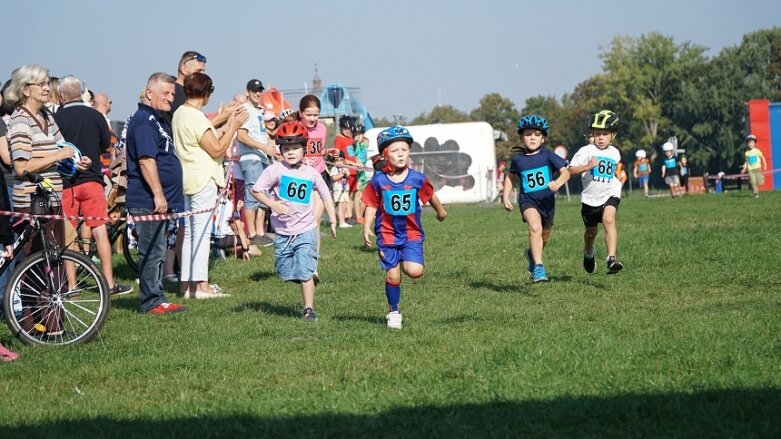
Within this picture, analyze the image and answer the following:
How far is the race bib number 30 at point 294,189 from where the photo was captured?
32.9 feet

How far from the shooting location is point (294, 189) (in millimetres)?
10039

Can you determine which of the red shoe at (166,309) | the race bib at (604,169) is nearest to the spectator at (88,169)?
the red shoe at (166,309)

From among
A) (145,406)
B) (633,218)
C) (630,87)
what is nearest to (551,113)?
(630,87)

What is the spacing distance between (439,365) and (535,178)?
17.5ft

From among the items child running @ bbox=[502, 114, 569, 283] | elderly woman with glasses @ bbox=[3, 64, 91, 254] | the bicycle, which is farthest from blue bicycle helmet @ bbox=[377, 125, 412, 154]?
child running @ bbox=[502, 114, 569, 283]

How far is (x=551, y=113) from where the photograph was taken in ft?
389

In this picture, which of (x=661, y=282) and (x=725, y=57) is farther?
(x=725, y=57)

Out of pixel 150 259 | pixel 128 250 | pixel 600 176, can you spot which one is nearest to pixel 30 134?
pixel 150 259

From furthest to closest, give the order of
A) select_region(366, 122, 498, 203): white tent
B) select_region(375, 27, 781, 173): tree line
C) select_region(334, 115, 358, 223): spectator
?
select_region(375, 27, 781, 173): tree line → select_region(366, 122, 498, 203): white tent → select_region(334, 115, 358, 223): spectator

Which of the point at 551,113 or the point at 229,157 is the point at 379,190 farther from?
the point at 551,113

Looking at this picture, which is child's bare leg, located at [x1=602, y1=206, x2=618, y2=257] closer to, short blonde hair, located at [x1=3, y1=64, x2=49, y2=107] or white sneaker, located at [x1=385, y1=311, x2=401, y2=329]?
white sneaker, located at [x1=385, y1=311, x2=401, y2=329]

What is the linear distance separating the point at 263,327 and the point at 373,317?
3.58 feet

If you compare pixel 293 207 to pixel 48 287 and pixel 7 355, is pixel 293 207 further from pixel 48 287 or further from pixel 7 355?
pixel 7 355

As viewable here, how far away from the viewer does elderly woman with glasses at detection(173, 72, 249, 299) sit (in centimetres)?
1111
